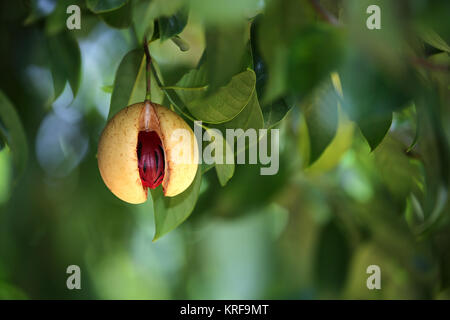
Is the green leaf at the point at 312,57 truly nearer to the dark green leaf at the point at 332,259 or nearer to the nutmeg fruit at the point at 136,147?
the nutmeg fruit at the point at 136,147

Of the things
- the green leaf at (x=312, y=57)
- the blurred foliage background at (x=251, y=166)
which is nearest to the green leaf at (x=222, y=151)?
the blurred foliage background at (x=251, y=166)

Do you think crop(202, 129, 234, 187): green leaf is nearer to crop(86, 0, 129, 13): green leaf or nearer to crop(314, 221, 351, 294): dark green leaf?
crop(86, 0, 129, 13): green leaf

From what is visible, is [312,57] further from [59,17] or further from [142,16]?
[59,17]

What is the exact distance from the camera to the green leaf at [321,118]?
322 mm

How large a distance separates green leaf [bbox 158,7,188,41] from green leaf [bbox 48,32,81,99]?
13 centimetres

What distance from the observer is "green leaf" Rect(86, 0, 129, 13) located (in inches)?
11.6

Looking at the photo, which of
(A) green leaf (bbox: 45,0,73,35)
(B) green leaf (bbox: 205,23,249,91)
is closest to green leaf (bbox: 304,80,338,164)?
(B) green leaf (bbox: 205,23,249,91)

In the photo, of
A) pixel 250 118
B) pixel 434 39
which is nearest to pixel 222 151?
pixel 250 118

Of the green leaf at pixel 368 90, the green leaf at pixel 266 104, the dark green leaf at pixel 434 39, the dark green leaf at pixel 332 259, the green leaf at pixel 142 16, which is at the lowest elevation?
the dark green leaf at pixel 332 259

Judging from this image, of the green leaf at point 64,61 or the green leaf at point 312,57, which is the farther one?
the green leaf at point 64,61

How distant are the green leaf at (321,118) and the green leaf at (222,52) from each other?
0.34 feet

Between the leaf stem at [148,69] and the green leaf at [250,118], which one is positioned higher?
the leaf stem at [148,69]
